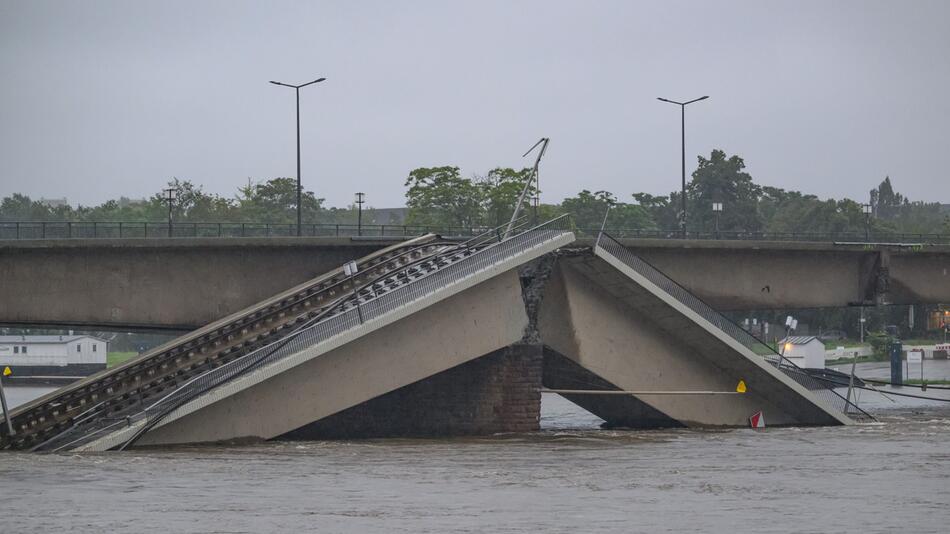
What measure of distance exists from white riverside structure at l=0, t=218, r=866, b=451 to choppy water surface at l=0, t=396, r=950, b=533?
5.23 feet

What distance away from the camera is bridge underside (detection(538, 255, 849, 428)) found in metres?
48.2

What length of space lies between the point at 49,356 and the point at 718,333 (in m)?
79.3

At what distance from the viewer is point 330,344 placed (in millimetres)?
41844

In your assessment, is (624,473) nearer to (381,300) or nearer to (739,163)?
(381,300)

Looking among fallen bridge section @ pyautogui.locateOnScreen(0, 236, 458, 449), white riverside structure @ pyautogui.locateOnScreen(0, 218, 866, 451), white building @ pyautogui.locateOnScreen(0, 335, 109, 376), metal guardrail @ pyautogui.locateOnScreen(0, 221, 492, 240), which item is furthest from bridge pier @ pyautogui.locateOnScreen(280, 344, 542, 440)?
white building @ pyautogui.locateOnScreen(0, 335, 109, 376)

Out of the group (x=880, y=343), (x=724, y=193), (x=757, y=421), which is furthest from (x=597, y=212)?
(x=757, y=421)

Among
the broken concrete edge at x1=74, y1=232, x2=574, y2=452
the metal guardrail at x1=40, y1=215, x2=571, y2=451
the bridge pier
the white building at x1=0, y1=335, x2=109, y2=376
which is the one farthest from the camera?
the white building at x1=0, y1=335, x2=109, y2=376

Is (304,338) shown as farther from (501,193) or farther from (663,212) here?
(663,212)

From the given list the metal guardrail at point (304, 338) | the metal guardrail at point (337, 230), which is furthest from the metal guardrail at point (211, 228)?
the metal guardrail at point (304, 338)

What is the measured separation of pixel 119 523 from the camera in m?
26.1

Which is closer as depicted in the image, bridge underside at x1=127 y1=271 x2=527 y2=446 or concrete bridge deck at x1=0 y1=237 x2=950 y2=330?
bridge underside at x1=127 y1=271 x2=527 y2=446

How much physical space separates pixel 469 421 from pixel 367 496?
17498 millimetres

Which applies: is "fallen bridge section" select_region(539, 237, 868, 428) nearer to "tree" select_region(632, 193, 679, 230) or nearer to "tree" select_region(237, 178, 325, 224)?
"tree" select_region(237, 178, 325, 224)

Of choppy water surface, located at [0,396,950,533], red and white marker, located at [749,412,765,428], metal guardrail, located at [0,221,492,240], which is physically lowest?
choppy water surface, located at [0,396,950,533]
